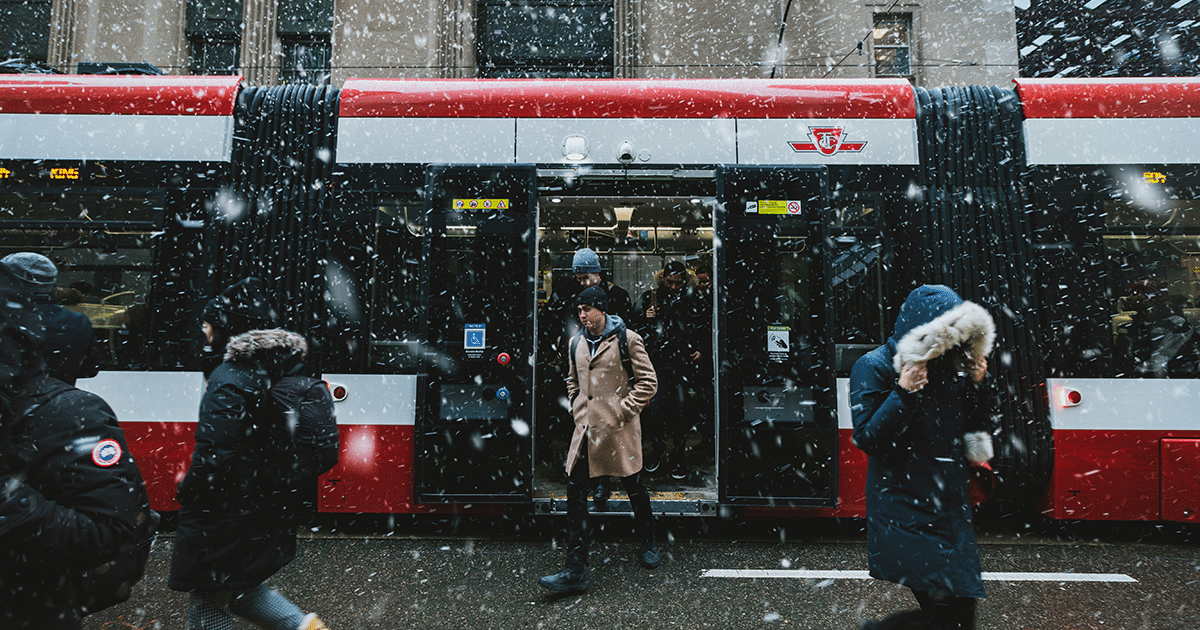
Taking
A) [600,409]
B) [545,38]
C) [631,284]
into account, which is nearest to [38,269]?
[600,409]

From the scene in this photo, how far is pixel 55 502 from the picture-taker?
1319 mm

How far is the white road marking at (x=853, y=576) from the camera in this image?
12.4ft

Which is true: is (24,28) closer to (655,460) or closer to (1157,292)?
(655,460)

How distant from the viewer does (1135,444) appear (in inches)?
163

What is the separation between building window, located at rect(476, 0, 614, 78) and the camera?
11.1m

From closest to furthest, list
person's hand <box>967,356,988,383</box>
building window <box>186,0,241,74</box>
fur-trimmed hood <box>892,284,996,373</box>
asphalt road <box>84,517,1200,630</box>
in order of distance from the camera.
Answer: fur-trimmed hood <box>892,284,996,373</box>
person's hand <box>967,356,988,383</box>
asphalt road <box>84,517,1200,630</box>
building window <box>186,0,241,74</box>

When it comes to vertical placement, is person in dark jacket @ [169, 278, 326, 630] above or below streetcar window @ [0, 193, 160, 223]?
below

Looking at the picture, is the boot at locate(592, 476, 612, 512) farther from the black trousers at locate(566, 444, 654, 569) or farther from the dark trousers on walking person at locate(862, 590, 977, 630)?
the dark trousers on walking person at locate(862, 590, 977, 630)

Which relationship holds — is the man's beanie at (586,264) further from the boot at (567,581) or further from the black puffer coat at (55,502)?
the black puffer coat at (55,502)

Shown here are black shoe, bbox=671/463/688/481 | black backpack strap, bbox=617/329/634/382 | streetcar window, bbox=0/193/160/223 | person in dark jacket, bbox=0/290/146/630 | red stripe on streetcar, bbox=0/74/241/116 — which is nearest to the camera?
person in dark jacket, bbox=0/290/146/630

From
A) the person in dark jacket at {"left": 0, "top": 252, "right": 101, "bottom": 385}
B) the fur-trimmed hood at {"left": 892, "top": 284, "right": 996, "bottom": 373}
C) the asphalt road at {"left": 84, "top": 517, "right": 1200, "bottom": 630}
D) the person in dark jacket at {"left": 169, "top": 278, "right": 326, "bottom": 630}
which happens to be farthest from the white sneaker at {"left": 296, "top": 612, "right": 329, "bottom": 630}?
the person in dark jacket at {"left": 0, "top": 252, "right": 101, "bottom": 385}

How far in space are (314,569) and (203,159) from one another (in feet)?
10.0

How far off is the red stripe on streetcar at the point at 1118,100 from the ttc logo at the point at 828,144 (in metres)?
1.31

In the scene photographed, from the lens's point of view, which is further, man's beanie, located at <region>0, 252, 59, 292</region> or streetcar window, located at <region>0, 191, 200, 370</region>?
streetcar window, located at <region>0, 191, 200, 370</region>
